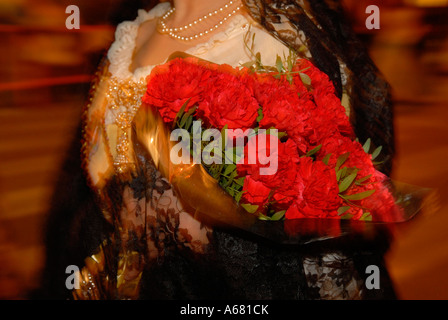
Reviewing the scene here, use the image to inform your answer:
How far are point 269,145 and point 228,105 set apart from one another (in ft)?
0.31

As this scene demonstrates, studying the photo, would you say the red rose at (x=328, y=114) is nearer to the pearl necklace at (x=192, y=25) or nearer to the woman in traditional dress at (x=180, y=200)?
the woman in traditional dress at (x=180, y=200)

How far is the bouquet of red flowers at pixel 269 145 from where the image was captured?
2.39ft

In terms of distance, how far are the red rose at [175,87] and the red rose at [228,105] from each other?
0.02 m

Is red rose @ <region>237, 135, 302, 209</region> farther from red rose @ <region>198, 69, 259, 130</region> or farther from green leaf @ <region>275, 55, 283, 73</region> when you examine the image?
green leaf @ <region>275, 55, 283, 73</region>

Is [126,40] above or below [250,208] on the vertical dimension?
above

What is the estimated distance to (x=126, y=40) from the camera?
4.03 ft

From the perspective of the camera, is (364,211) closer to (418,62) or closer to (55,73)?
(55,73)

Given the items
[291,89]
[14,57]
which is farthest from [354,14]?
[14,57]

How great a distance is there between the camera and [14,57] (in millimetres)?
3041

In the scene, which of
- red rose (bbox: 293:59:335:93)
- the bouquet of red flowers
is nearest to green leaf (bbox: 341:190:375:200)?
the bouquet of red flowers

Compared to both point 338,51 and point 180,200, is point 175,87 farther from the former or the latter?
point 338,51

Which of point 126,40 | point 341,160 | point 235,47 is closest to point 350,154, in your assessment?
point 341,160

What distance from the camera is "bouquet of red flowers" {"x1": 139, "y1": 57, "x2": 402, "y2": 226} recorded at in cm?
73
